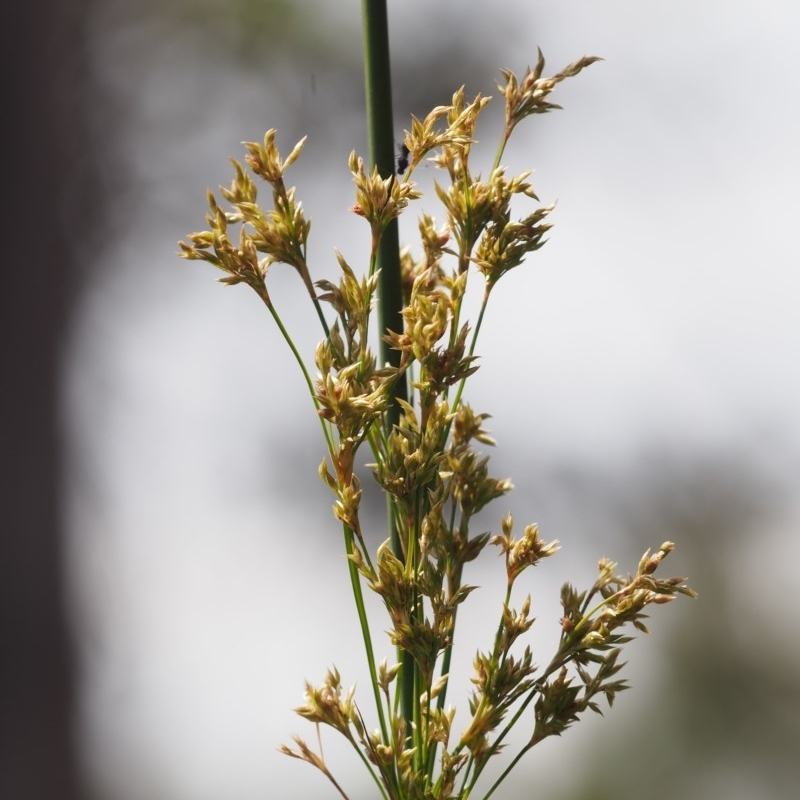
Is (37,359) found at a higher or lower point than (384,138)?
higher

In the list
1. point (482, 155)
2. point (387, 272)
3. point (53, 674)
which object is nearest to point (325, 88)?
point (482, 155)

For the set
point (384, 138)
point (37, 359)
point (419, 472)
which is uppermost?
point (37, 359)

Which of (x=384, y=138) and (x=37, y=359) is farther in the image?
(x=37, y=359)

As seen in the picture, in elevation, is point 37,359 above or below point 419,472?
above

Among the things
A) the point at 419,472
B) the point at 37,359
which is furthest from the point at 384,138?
the point at 37,359

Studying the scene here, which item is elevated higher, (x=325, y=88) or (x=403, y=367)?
(x=325, y=88)

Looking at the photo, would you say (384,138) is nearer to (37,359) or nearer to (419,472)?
(419,472)

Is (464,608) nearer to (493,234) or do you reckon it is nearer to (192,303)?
(192,303)

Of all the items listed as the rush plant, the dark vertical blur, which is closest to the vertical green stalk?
the rush plant
